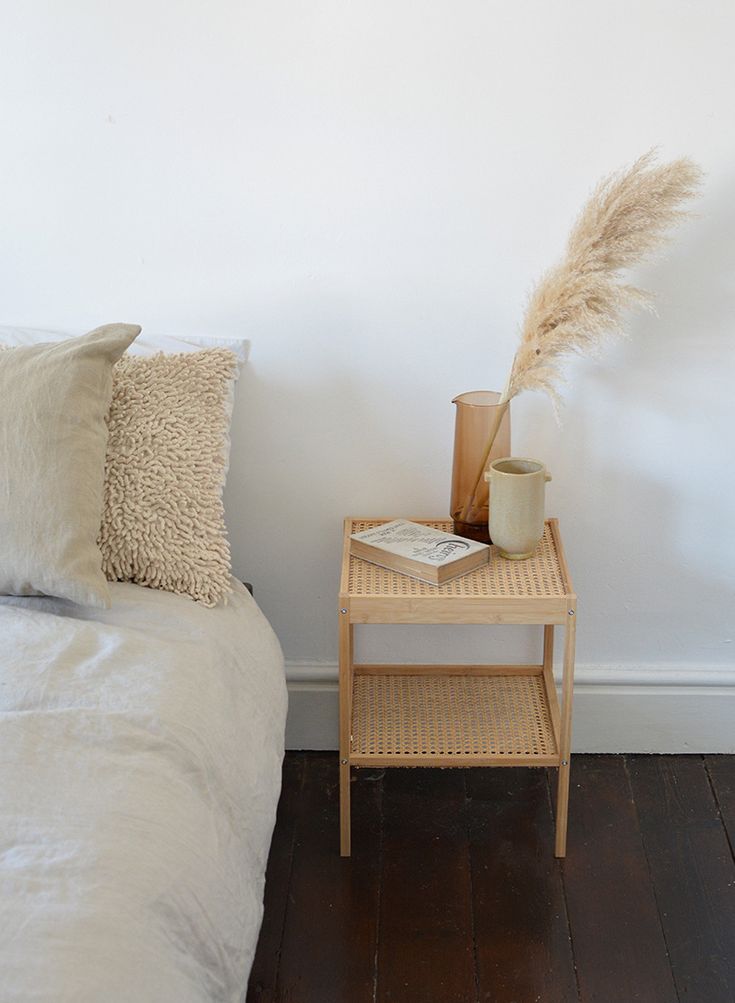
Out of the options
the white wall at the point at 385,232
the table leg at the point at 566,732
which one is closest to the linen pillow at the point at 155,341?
the white wall at the point at 385,232

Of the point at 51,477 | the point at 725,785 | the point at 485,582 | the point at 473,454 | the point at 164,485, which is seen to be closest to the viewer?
the point at 51,477

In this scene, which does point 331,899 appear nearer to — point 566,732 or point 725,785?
point 566,732

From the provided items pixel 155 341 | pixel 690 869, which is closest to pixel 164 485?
pixel 155 341

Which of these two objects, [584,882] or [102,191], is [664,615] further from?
[102,191]

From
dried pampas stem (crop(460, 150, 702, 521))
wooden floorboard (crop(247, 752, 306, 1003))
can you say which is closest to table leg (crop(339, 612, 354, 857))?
wooden floorboard (crop(247, 752, 306, 1003))

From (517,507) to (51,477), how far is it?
2.39ft

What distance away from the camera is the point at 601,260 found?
1555mm

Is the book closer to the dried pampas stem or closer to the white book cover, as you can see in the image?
the white book cover

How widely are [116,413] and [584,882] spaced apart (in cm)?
109

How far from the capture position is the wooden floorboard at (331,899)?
1515mm

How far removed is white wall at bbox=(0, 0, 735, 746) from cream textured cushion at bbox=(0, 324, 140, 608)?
0.43 metres

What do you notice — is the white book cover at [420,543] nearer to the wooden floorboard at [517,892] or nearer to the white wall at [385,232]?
the white wall at [385,232]

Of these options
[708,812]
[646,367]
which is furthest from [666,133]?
[708,812]

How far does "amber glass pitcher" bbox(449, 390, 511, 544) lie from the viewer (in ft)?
5.65
